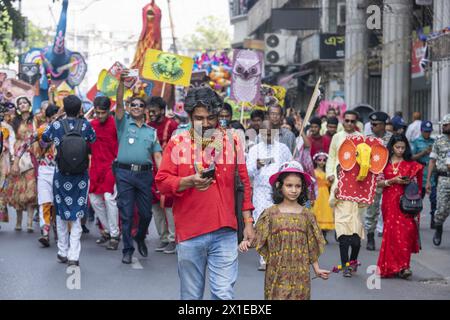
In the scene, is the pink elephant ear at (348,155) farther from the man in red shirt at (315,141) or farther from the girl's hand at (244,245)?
the girl's hand at (244,245)

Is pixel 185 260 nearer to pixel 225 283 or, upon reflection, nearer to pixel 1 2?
pixel 225 283

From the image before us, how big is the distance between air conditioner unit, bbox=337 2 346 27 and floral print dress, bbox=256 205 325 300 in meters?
26.9

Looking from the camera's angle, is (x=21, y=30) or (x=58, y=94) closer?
(x=58, y=94)

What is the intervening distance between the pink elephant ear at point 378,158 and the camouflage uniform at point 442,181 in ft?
8.06

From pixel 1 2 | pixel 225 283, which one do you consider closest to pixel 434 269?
pixel 225 283

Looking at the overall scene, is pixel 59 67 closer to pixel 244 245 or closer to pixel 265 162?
pixel 265 162

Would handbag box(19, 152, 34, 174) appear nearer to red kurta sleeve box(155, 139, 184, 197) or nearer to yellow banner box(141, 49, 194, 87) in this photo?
yellow banner box(141, 49, 194, 87)

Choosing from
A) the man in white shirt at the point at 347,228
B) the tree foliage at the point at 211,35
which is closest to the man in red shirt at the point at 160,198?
the man in white shirt at the point at 347,228

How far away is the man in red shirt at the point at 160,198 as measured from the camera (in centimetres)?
1238

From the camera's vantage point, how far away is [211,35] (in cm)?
12888

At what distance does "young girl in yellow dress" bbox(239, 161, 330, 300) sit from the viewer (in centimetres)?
680

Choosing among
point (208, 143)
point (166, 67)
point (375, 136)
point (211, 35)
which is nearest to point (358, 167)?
point (375, 136)
